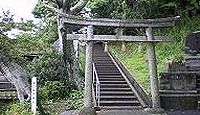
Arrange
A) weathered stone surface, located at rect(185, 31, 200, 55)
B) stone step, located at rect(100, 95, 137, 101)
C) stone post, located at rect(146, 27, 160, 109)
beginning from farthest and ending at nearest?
1. weathered stone surface, located at rect(185, 31, 200, 55)
2. stone step, located at rect(100, 95, 137, 101)
3. stone post, located at rect(146, 27, 160, 109)

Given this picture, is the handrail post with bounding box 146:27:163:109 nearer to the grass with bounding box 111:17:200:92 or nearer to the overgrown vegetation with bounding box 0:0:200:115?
the overgrown vegetation with bounding box 0:0:200:115

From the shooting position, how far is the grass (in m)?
Answer: 20.0

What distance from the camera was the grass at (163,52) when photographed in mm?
19967

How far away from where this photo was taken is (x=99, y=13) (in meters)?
36.4

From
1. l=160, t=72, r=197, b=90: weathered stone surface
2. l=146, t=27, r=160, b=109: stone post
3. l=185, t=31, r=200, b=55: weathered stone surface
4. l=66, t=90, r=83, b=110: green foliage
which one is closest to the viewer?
l=146, t=27, r=160, b=109: stone post

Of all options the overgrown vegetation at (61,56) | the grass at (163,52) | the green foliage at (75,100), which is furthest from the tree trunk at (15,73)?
the grass at (163,52)

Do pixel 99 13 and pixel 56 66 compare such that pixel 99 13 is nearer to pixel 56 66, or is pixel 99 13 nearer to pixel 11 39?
pixel 56 66

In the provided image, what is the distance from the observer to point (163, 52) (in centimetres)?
2206

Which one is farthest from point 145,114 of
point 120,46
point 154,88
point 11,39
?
point 120,46

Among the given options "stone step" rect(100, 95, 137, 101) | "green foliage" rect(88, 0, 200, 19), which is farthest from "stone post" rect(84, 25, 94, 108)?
"green foliage" rect(88, 0, 200, 19)

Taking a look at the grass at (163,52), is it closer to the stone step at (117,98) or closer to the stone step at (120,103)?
the stone step at (117,98)

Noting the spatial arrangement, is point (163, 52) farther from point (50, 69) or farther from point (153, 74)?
point (153, 74)

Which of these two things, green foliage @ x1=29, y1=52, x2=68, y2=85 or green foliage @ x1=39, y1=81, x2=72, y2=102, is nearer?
green foliage @ x1=39, y1=81, x2=72, y2=102

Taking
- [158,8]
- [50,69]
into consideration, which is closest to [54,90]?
[50,69]
